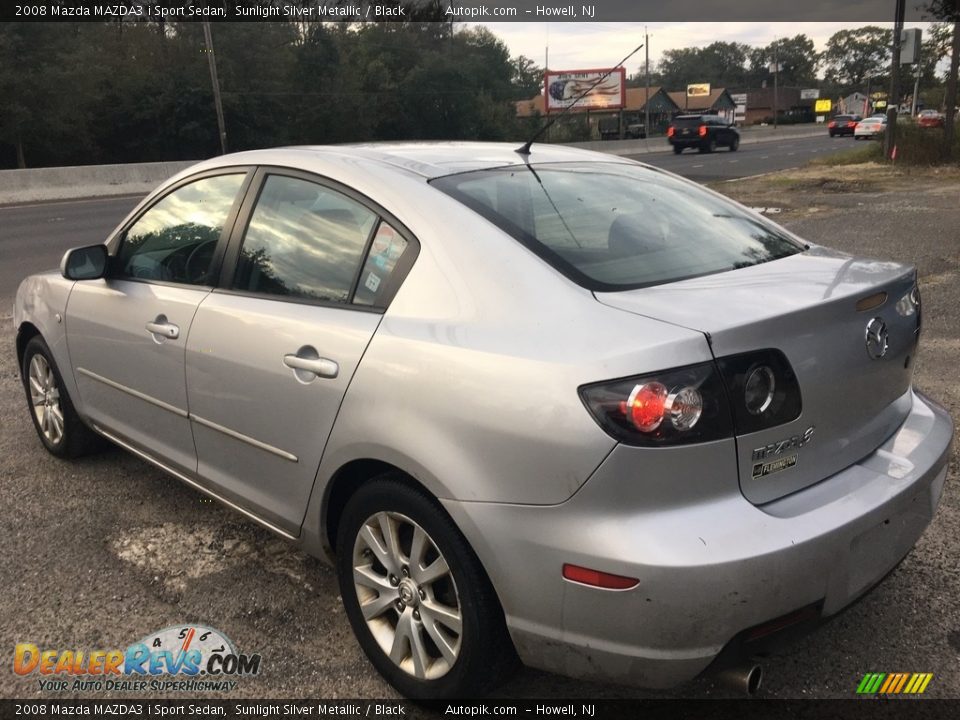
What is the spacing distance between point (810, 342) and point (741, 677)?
859mm

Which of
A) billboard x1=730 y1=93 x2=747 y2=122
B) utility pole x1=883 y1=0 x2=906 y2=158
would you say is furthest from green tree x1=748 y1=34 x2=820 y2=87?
utility pole x1=883 y1=0 x2=906 y2=158

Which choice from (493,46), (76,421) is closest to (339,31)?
(493,46)

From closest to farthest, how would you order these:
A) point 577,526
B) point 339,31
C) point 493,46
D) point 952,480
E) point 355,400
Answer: point 577,526, point 355,400, point 952,480, point 339,31, point 493,46

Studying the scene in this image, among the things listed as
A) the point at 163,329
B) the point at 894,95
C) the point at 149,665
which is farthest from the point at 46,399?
the point at 894,95

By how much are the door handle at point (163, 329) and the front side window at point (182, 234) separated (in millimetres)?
185

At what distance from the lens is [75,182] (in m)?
22.8

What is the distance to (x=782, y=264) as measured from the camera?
269 centimetres

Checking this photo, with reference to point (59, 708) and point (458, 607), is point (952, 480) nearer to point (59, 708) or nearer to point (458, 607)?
point (458, 607)

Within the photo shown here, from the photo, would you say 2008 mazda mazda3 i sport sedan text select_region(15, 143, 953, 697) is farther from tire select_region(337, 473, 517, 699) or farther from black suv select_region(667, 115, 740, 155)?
black suv select_region(667, 115, 740, 155)

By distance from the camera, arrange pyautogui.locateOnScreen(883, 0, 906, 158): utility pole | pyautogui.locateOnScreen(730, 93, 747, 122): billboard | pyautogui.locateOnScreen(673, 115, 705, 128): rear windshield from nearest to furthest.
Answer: pyautogui.locateOnScreen(883, 0, 906, 158): utility pole
pyautogui.locateOnScreen(673, 115, 705, 128): rear windshield
pyautogui.locateOnScreen(730, 93, 747, 122): billboard

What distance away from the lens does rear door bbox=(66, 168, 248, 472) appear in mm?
3238

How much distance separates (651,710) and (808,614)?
24.3 inches

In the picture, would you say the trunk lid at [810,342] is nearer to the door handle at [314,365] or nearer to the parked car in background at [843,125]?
the door handle at [314,365]

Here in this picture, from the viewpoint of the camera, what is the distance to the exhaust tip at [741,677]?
2.08m
